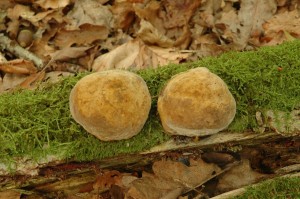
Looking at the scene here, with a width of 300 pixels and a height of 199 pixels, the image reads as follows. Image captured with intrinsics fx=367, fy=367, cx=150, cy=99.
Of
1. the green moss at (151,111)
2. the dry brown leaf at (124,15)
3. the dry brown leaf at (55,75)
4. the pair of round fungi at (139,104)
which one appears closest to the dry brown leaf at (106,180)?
the green moss at (151,111)

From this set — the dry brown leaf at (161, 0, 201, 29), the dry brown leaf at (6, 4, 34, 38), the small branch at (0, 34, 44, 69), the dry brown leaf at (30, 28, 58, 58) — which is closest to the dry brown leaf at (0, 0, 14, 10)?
the dry brown leaf at (6, 4, 34, 38)

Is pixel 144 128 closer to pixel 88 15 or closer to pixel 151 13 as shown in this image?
pixel 151 13

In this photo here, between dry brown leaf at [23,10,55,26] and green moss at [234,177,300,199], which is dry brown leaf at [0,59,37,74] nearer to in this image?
dry brown leaf at [23,10,55,26]

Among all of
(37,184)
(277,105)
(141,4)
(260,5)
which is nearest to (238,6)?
(260,5)

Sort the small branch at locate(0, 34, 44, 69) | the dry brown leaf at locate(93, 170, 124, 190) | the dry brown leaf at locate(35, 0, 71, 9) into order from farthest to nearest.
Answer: the dry brown leaf at locate(35, 0, 71, 9), the small branch at locate(0, 34, 44, 69), the dry brown leaf at locate(93, 170, 124, 190)

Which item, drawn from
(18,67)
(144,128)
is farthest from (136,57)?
(144,128)
